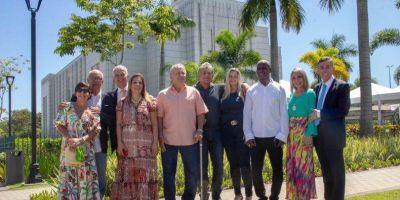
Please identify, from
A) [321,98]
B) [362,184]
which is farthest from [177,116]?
[362,184]

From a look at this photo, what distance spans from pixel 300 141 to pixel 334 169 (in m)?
0.54

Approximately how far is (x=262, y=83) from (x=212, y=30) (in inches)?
2655

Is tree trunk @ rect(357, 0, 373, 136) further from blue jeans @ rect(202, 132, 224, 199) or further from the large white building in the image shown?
the large white building

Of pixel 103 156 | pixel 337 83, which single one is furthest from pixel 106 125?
pixel 337 83

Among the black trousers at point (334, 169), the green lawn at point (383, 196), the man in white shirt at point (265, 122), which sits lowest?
the green lawn at point (383, 196)

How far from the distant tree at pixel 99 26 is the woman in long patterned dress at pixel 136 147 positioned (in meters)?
8.71

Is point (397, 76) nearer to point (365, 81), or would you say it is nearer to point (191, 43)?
point (365, 81)

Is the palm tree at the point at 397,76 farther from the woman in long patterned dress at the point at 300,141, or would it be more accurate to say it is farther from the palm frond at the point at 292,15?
the woman in long patterned dress at the point at 300,141

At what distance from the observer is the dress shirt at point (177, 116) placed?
5910mm

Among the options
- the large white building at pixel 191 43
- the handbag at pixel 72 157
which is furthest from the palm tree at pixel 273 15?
the large white building at pixel 191 43

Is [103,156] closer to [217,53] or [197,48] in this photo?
[217,53]

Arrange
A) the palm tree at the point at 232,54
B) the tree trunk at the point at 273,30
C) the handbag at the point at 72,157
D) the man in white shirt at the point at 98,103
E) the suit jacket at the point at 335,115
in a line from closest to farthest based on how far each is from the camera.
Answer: the suit jacket at the point at 335,115
the handbag at the point at 72,157
the man in white shirt at the point at 98,103
the tree trunk at the point at 273,30
the palm tree at the point at 232,54

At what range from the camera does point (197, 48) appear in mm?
69438

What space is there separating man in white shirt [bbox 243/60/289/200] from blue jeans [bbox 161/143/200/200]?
30.6 inches
